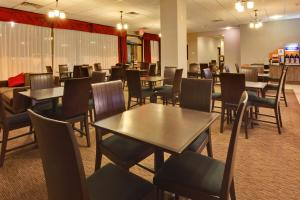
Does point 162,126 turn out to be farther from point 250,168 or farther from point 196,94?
point 250,168

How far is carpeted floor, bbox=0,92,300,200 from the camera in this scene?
2076mm

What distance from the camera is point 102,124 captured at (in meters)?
1.68

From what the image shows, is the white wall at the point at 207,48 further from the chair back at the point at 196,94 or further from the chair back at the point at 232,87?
the chair back at the point at 196,94

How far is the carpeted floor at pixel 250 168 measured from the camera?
2076 mm

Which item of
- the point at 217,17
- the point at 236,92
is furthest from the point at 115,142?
the point at 217,17

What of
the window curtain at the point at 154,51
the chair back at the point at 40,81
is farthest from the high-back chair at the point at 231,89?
the window curtain at the point at 154,51

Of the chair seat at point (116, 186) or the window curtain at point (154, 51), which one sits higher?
the window curtain at point (154, 51)

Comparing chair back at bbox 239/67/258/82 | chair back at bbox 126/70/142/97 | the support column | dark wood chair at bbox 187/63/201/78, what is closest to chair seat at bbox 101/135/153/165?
chair back at bbox 126/70/142/97

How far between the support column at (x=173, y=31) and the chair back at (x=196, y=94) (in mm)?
3331

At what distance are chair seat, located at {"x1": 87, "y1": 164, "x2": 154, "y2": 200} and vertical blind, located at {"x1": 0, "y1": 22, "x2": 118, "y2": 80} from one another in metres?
7.08

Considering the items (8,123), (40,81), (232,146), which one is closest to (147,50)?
(40,81)

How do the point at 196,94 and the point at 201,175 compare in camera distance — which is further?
the point at 196,94

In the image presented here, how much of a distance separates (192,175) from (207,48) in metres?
14.8

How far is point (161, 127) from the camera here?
5.18ft
